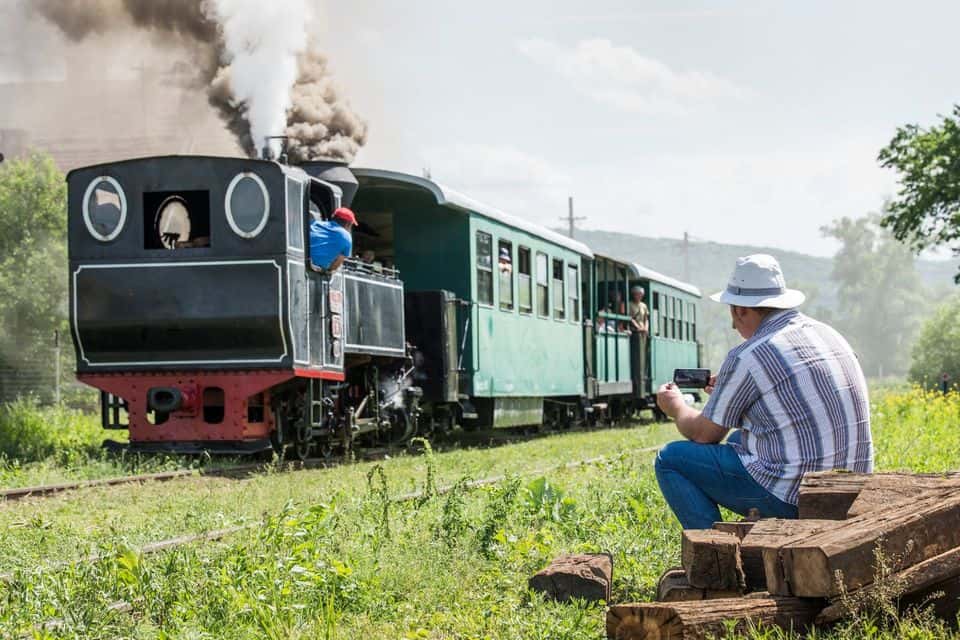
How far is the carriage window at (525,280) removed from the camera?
1739cm

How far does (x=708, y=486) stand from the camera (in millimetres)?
5773

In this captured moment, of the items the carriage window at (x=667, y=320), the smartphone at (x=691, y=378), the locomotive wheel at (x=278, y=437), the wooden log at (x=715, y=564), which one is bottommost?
the wooden log at (x=715, y=564)

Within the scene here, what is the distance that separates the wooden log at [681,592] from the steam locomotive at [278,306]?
748 cm

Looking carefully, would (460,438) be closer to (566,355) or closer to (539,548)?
(566,355)

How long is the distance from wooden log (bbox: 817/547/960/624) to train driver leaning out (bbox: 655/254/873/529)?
3.81 feet

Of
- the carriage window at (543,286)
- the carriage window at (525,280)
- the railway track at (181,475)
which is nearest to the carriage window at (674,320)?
the carriage window at (543,286)

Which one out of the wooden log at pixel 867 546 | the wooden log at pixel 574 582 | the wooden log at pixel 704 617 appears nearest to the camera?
the wooden log at pixel 704 617

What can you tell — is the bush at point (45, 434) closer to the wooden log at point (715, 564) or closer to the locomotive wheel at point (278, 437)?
the locomotive wheel at point (278, 437)

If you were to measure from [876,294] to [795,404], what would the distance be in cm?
17511

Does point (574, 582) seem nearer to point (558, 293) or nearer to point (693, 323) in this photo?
point (558, 293)

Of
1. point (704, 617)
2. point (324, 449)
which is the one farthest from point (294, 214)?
point (704, 617)

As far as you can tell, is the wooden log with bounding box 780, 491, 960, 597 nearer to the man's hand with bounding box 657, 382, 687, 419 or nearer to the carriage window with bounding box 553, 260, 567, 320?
the man's hand with bounding box 657, 382, 687, 419

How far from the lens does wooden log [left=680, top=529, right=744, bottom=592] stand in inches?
183

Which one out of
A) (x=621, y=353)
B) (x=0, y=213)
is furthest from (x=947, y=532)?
(x=0, y=213)
